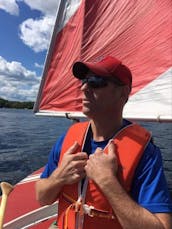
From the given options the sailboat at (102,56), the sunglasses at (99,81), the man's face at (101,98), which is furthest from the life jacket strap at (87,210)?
the sailboat at (102,56)

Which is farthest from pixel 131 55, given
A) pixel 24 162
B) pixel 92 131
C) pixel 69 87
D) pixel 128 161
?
pixel 24 162

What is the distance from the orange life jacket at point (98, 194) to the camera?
1.91m

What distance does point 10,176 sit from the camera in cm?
1020

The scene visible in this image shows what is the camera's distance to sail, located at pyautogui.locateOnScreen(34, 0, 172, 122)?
3645 millimetres

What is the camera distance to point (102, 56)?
13.5 ft

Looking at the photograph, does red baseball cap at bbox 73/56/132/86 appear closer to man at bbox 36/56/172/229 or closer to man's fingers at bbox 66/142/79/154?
man at bbox 36/56/172/229

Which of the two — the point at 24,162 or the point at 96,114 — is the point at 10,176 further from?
the point at 96,114

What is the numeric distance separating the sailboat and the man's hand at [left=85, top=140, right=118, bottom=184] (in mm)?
1662

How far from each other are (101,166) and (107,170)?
0.13 ft

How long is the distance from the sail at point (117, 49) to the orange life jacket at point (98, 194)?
1391 mm

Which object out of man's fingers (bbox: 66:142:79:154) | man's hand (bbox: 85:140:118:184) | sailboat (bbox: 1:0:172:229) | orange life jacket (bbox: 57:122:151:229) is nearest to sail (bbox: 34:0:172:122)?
sailboat (bbox: 1:0:172:229)

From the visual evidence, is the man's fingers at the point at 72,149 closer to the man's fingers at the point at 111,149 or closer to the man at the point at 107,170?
the man at the point at 107,170

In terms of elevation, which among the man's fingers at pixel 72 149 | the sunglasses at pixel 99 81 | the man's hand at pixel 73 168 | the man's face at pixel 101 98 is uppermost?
the sunglasses at pixel 99 81

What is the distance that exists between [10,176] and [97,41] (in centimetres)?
690
